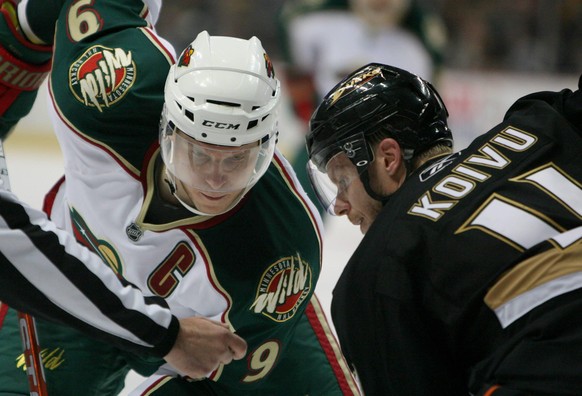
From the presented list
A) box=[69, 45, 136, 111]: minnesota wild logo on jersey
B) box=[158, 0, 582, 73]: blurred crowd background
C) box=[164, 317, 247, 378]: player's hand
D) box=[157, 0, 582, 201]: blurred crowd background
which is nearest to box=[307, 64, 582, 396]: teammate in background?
box=[164, 317, 247, 378]: player's hand

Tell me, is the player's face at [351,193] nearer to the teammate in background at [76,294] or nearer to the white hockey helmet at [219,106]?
the white hockey helmet at [219,106]

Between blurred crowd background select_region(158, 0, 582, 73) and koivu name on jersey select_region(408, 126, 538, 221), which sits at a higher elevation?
koivu name on jersey select_region(408, 126, 538, 221)

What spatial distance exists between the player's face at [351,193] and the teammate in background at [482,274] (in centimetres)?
22

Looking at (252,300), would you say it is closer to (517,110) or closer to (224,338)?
(224,338)

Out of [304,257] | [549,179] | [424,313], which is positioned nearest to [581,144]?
[549,179]

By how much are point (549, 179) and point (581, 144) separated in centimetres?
10

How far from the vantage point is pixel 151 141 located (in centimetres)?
234

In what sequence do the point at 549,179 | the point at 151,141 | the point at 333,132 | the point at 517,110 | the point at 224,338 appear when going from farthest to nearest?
the point at 151,141
the point at 224,338
the point at 333,132
the point at 517,110
the point at 549,179

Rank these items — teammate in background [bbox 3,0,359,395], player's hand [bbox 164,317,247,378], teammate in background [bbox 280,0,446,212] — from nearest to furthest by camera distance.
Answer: player's hand [bbox 164,317,247,378]
teammate in background [bbox 3,0,359,395]
teammate in background [bbox 280,0,446,212]

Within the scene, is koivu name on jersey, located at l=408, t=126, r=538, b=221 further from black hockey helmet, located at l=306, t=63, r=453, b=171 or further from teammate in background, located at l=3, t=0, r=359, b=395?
teammate in background, located at l=3, t=0, r=359, b=395

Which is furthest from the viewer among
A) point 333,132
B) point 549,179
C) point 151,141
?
point 151,141

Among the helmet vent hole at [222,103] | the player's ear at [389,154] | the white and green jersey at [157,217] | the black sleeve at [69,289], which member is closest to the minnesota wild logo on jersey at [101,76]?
the white and green jersey at [157,217]

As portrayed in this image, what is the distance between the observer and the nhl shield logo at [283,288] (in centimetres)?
233

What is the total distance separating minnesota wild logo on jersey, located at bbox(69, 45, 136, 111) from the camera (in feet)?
7.61
